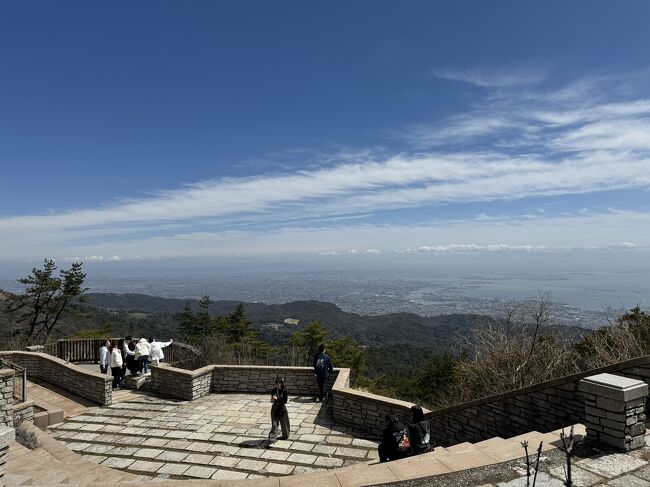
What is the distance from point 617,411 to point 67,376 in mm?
12072

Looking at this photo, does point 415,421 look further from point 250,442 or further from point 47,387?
point 47,387

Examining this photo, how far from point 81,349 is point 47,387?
163 inches

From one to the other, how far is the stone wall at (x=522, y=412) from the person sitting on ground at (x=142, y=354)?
8377 mm

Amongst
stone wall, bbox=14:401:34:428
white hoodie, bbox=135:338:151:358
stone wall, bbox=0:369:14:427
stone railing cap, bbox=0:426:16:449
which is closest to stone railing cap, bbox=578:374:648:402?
stone railing cap, bbox=0:426:16:449

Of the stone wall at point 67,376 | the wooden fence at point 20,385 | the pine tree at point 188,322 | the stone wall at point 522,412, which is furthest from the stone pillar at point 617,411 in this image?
the pine tree at point 188,322

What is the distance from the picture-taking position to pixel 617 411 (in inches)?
169

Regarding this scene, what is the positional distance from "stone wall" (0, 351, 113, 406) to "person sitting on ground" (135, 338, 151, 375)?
140cm

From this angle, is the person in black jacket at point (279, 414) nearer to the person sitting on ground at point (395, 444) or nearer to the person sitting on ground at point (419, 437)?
the person sitting on ground at point (395, 444)

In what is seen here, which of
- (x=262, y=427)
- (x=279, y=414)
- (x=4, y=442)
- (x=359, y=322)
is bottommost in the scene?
(x=359, y=322)

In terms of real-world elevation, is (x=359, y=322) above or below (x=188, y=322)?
below

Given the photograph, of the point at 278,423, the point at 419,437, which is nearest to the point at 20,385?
the point at 278,423

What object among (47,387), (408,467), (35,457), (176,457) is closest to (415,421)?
(408,467)

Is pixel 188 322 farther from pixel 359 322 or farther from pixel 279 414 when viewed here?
pixel 359 322

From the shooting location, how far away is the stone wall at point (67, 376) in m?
9.62
